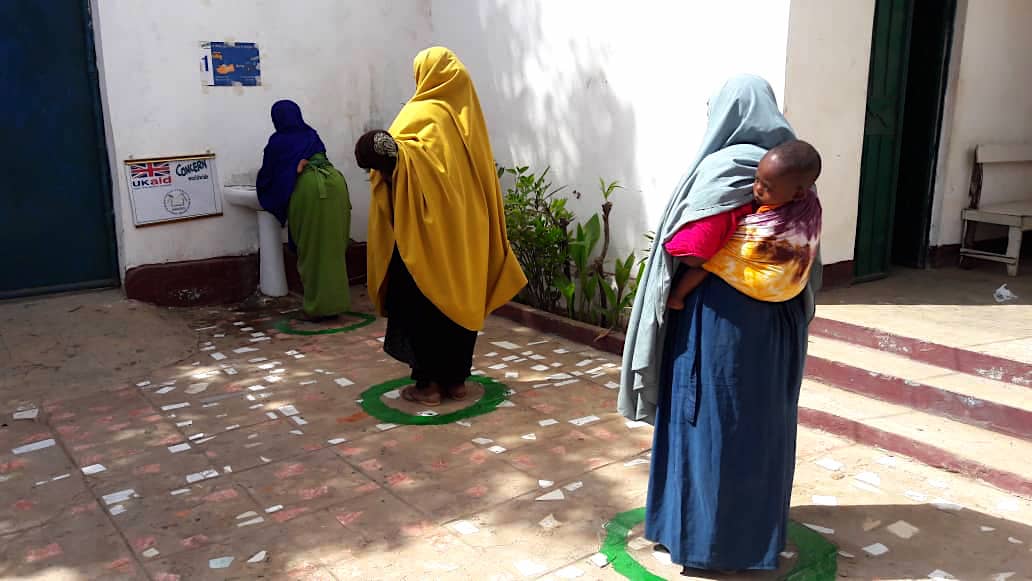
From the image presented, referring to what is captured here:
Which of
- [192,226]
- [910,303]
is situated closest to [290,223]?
[192,226]

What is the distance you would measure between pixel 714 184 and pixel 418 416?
92.3 inches

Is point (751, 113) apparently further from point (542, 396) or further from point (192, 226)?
point (192, 226)

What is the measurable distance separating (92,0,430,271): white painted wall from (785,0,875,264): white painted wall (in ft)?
12.7

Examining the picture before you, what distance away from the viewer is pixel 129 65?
621 centimetres

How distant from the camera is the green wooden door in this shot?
559cm

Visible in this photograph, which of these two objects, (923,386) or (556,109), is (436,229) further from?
(556,109)

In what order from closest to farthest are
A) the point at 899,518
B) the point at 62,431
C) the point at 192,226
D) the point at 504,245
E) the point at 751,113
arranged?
the point at 751,113, the point at 899,518, the point at 62,431, the point at 504,245, the point at 192,226

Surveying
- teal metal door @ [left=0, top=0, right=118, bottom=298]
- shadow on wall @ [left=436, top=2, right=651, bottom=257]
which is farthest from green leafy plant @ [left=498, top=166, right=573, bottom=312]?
teal metal door @ [left=0, top=0, right=118, bottom=298]

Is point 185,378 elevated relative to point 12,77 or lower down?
lower down

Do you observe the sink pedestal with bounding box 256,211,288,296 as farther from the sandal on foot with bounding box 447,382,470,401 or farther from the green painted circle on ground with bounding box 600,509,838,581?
the green painted circle on ground with bounding box 600,509,838,581

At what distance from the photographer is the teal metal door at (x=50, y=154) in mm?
6012

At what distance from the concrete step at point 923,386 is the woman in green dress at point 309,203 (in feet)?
11.2

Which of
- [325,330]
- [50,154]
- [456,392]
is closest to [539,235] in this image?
[325,330]

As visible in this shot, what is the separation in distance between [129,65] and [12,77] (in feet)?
2.58
